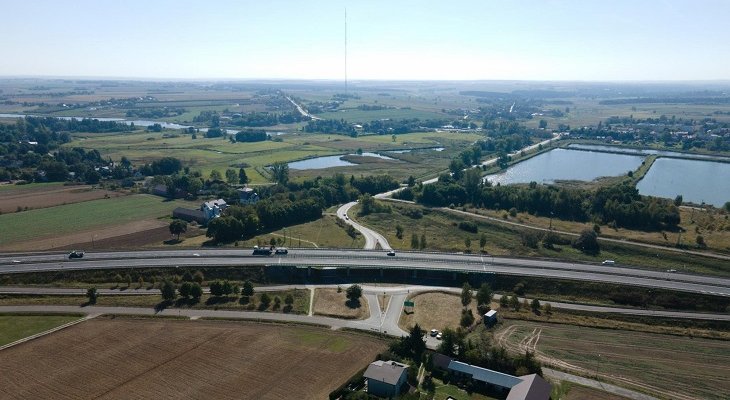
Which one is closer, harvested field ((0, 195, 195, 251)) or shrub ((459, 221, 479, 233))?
harvested field ((0, 195, 195, 251))

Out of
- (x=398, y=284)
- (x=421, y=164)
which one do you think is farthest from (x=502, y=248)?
(x=421, y=164)

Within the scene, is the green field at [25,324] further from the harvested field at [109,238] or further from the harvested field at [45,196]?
the harvested field at [45,196]

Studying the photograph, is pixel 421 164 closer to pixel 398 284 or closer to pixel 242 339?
pixel 398 284

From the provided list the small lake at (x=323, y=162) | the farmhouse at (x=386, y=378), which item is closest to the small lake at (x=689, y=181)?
the small lake at (x=323, y=162)

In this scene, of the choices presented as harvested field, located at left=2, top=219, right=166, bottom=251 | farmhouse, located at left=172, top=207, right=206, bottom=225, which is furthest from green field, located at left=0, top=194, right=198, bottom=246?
farmhouse, located at left=172, top=207, right=206, bottom=225

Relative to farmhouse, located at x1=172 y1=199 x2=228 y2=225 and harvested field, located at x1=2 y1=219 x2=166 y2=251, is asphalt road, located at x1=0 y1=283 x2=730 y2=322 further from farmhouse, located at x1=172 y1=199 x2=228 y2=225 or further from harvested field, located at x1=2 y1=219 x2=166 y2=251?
farmhouse, located at x1=172 y1=199 x2=228 y2=225

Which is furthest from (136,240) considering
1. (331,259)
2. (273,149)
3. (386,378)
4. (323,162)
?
(273,149)
